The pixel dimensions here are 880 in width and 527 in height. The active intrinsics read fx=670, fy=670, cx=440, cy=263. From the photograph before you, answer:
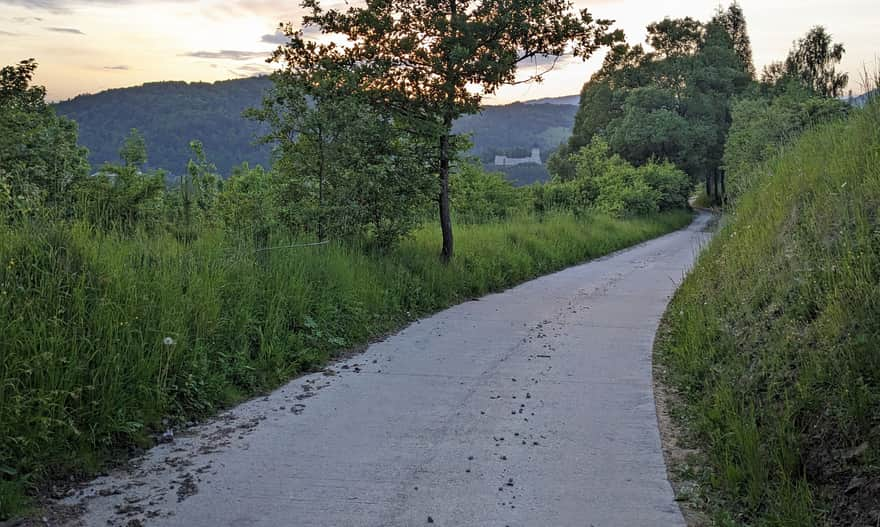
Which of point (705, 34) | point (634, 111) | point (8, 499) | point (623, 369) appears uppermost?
point (705, 34)

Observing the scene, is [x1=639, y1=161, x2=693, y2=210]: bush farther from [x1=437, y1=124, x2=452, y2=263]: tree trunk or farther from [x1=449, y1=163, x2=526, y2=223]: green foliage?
[x1=437, y1=124, x2=452, y2=263]: tree trunk

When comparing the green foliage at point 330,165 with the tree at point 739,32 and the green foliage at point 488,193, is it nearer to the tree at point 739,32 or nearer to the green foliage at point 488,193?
the green foliage at point 488,193

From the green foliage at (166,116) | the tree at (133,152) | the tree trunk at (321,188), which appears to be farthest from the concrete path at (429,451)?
the green foliage at (166,116)

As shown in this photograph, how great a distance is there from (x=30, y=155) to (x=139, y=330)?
673 cm

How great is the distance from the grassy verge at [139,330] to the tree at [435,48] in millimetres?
3820

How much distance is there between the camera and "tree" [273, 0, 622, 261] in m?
11.8

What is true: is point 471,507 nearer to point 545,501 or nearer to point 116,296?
point 545,501

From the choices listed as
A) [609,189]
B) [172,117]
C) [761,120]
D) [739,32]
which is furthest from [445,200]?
[739,32]

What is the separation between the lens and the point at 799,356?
4.63m

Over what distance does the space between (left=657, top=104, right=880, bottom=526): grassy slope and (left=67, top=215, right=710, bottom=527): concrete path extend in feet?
1.65

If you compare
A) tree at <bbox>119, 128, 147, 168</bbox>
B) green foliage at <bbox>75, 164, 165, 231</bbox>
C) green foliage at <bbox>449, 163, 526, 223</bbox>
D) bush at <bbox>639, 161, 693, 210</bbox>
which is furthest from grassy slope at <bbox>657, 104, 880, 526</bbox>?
bush at <bbox>639, 161, 693, 210</bbox>

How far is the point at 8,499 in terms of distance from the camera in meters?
3.68

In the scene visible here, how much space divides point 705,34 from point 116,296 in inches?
2438

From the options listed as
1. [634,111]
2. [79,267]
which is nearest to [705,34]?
[634,111]
